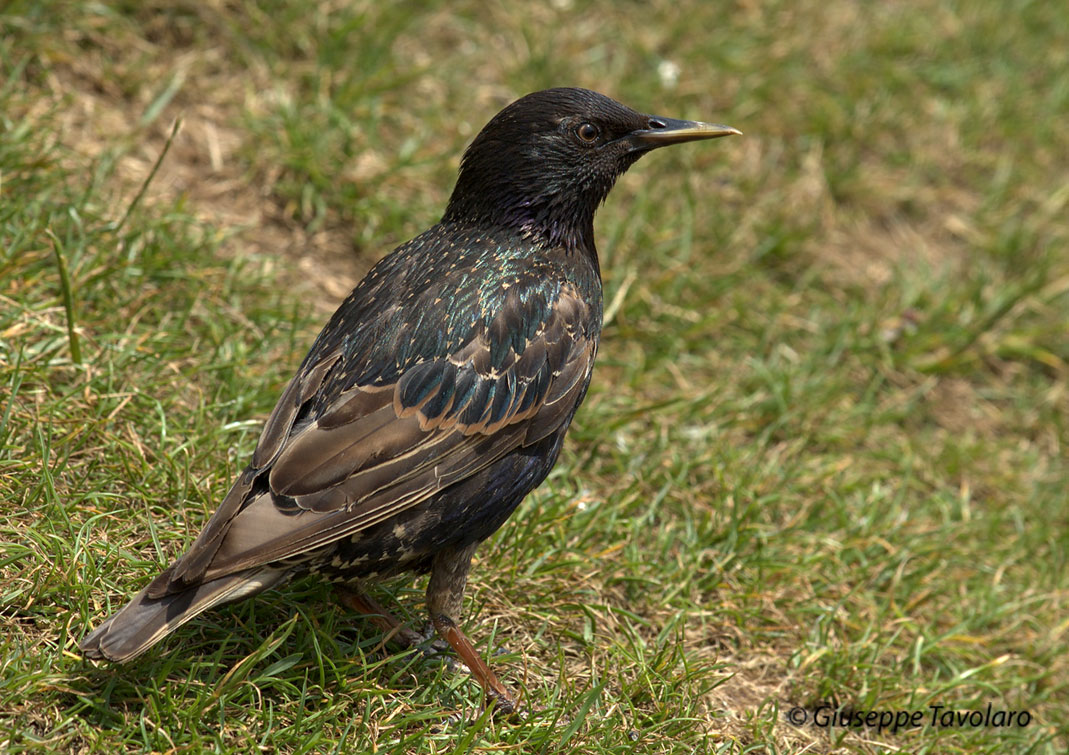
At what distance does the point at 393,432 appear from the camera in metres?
3.52

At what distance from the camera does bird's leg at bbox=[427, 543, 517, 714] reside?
3.68 m

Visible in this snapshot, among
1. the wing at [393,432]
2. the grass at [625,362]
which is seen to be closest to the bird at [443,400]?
the wing at [393,432]

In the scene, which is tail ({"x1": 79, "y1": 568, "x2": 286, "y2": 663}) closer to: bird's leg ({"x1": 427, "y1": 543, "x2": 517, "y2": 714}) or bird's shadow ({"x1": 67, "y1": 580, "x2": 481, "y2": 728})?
bird's shadow ({"x1": 67, "y1": 580, "x2": 481, "y2": 728})

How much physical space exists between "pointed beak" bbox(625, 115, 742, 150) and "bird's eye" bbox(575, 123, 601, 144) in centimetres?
13

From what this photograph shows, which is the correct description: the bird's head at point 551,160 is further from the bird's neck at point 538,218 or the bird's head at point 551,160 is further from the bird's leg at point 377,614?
the bird's leg at point 377,614

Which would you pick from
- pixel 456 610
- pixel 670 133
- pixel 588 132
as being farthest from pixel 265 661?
pixel 670 133

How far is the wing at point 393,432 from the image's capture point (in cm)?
328

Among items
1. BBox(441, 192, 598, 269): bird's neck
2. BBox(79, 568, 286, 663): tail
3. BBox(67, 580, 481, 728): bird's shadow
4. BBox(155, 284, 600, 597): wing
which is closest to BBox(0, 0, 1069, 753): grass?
BBox(67, 580, 481, 728): bird's shadow

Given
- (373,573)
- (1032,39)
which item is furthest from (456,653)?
(1032,39)

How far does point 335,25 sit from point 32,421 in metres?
2.95

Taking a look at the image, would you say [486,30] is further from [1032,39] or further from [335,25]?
[1032,39]

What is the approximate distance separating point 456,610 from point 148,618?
990 millimetres

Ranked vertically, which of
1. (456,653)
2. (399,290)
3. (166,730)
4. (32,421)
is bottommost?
(456,653)

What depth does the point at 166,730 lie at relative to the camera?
321 centimetres
